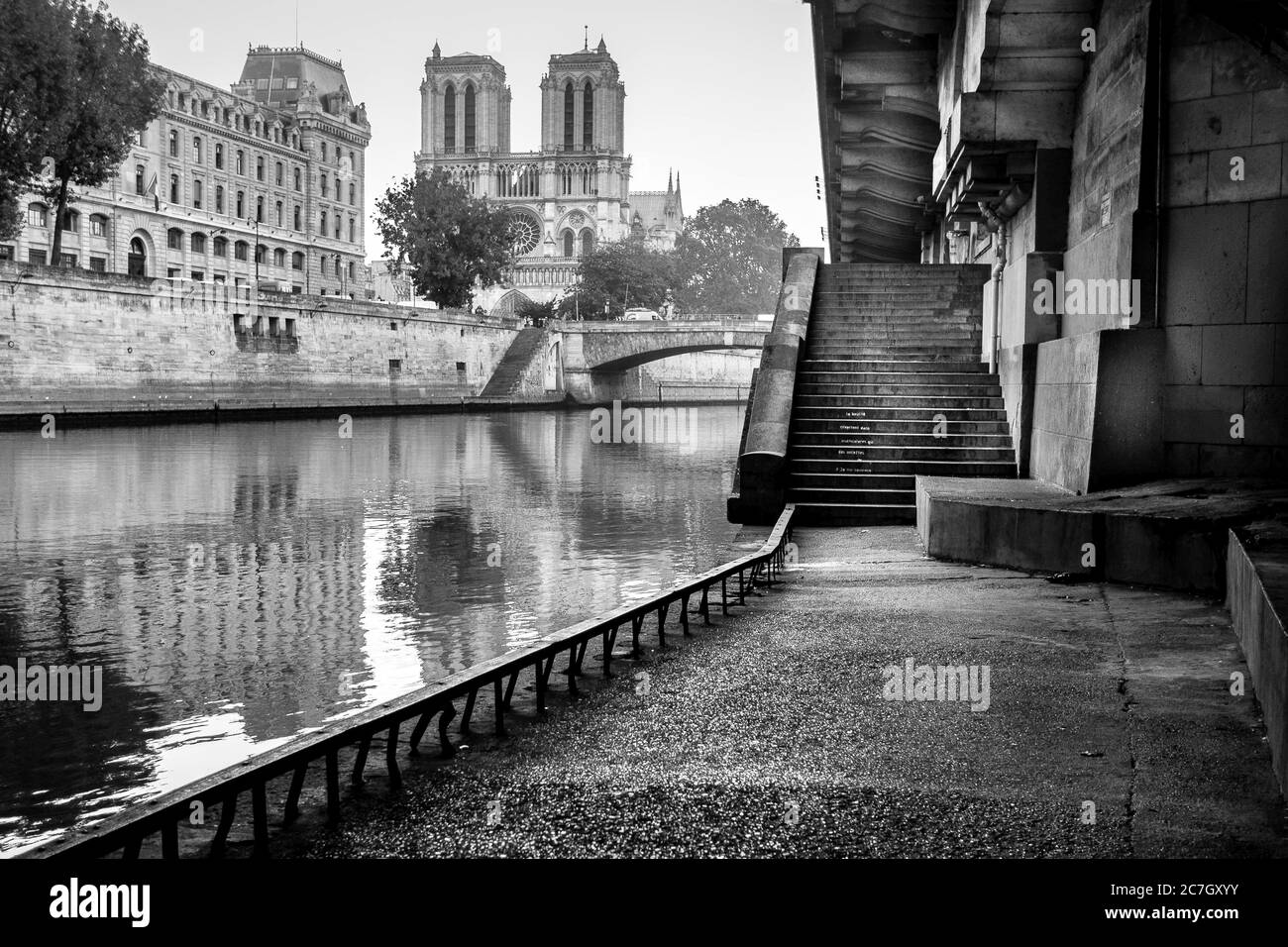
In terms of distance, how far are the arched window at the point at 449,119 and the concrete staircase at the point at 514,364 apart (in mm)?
68700

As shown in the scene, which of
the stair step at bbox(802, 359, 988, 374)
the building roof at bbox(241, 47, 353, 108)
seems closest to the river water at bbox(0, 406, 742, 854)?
the stair step at bbox(802, 359, 988, 374)

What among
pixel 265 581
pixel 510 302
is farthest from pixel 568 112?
pixel 265 581

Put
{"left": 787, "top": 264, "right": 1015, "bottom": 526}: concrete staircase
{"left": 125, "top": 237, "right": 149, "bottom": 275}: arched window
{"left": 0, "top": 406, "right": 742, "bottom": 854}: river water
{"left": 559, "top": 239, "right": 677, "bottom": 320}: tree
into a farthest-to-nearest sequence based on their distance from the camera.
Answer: {"left": 559, "top": 239, "right": 677, "bottom": 320}: tree → {"left": 125, "top": 237, "right": 149, "bottom": 275}: arched window → {"left": 787, "top": 264, "right": 1015, "bottom": 526}: concrete staircase → {"left": 0, "top": 406, "right": 742, "bottom": 854}: river water

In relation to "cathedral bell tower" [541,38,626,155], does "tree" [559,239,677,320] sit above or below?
below

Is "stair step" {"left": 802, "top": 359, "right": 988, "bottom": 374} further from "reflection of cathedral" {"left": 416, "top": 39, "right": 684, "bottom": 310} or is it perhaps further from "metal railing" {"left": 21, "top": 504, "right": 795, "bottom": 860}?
"reflection of cathedral" {"left": 416, "top": 39, "right": 684, "bottom": 310}

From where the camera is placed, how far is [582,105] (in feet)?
454

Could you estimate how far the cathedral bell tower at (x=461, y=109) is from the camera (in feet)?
452

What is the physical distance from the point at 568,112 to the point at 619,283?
42.0 meters

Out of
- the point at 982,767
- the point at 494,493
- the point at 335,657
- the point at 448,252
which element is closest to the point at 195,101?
the point at 448,252

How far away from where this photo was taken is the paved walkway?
15.1 feet

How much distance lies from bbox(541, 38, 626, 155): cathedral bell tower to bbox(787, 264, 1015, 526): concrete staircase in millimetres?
120454

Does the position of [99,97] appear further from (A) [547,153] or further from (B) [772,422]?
(A) [547,153]
